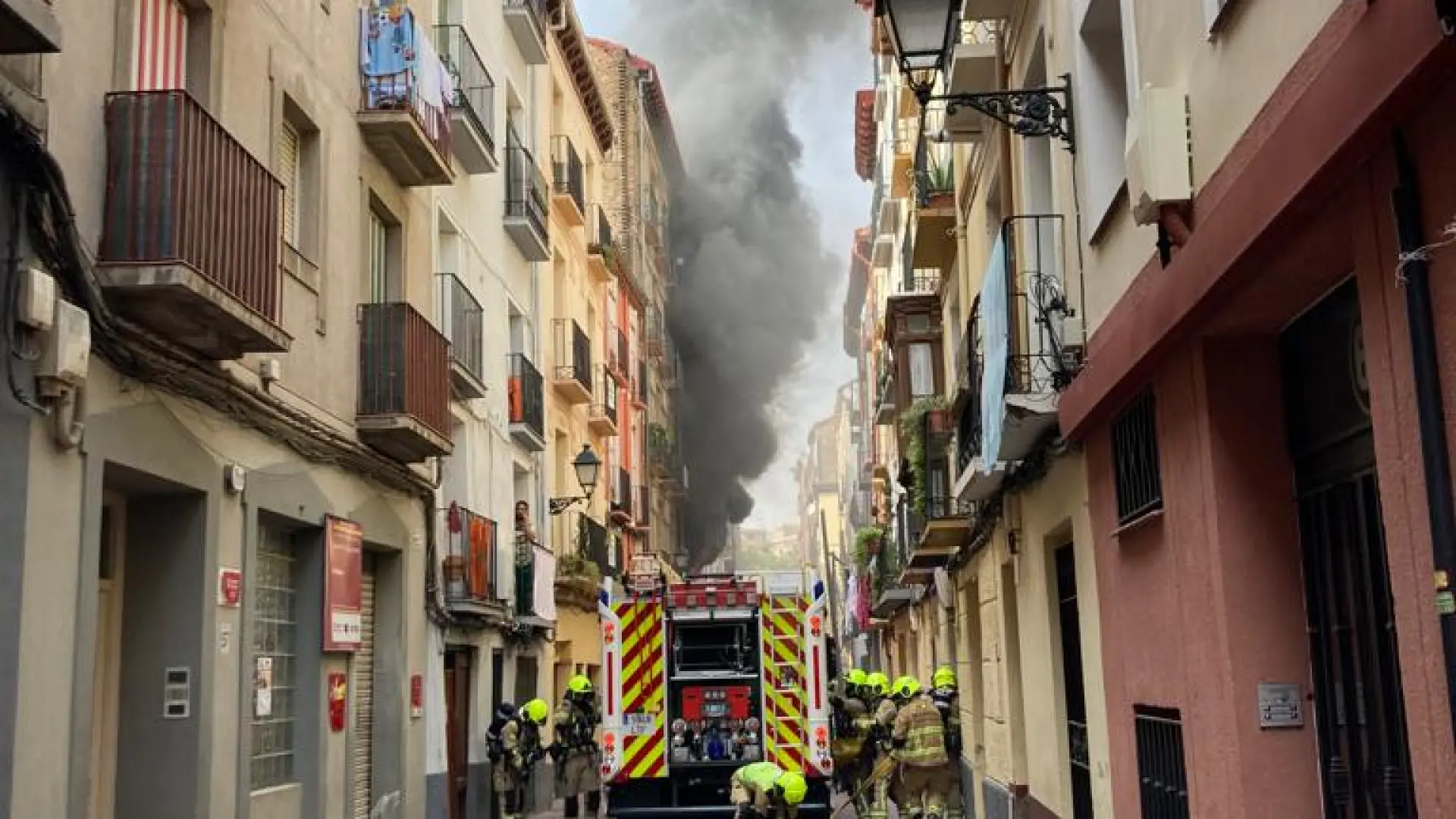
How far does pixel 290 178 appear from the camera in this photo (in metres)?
11.2

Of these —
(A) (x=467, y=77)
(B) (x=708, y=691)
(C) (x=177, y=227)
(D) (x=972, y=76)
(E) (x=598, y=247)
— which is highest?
(E) (x=598, y=247)

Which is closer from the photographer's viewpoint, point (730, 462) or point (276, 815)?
point (276, 815)

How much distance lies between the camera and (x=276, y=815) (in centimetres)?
1047

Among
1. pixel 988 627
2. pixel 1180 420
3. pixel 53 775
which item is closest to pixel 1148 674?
pixel 1180 420

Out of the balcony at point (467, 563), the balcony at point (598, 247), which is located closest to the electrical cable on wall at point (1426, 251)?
the balcony at point (467, 563)

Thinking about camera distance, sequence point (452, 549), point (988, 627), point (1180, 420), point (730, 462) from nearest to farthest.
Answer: point (1180, 420)
point (988, 627)
point (452, 549)
point (730, 462)

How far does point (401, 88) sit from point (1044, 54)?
226 inches

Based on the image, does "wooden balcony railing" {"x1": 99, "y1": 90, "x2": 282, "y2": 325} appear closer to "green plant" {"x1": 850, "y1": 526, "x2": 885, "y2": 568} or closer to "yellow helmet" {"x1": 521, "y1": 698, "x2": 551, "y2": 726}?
"yellow helmet" {"x1": 521, "y1": 698, "x2": 551, "y2": 726}

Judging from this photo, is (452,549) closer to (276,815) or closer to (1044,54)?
(276,815)

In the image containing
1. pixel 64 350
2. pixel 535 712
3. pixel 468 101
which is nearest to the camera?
pixel 64 350

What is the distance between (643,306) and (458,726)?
21.4 metres

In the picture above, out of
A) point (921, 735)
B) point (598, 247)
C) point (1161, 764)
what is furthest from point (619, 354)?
point (1161, 764)

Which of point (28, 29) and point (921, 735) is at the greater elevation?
point (28, 29)

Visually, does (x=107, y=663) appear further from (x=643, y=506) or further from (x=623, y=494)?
(x=643, y=506)
